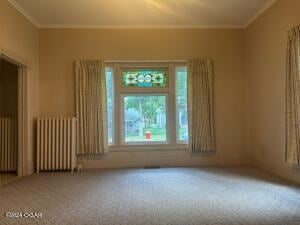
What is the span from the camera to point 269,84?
14.5ft

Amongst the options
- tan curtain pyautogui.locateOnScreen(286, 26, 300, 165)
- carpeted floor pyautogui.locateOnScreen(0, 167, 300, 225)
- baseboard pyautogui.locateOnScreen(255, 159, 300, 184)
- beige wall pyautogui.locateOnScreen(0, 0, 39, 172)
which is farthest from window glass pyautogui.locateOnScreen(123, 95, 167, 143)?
tan curtain pyautogui.locateOnScreen(286, 26, 300, 165)

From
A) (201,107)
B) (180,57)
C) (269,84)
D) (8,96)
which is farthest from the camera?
(180,57)

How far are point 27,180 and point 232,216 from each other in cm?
320

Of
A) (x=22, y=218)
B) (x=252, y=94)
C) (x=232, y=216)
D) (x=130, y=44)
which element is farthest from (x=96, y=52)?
(x=232, y=216)

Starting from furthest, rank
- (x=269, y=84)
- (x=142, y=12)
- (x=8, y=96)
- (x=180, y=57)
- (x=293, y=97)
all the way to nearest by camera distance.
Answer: (x=180, y=57)
(x=8, y=96)
(x=142, y=12)
(x=269, y=84)
(x=293, y=97)

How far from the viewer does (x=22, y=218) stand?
8.08 feet

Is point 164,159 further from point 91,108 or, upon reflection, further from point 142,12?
point 142,12

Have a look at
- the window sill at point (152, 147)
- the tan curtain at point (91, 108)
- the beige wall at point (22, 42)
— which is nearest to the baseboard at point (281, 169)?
the window sill at point (152, 147)

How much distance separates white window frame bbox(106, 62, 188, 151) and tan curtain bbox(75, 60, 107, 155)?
0.80ft

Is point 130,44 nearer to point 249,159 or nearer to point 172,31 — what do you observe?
point 172,31

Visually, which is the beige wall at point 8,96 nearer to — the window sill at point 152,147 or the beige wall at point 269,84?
the window sill at point 152,147

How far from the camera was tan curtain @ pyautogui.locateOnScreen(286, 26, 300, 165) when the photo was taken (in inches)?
138

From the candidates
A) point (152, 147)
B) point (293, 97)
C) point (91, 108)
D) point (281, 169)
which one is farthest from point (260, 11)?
point (91, 108)

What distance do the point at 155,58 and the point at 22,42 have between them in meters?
2.38
